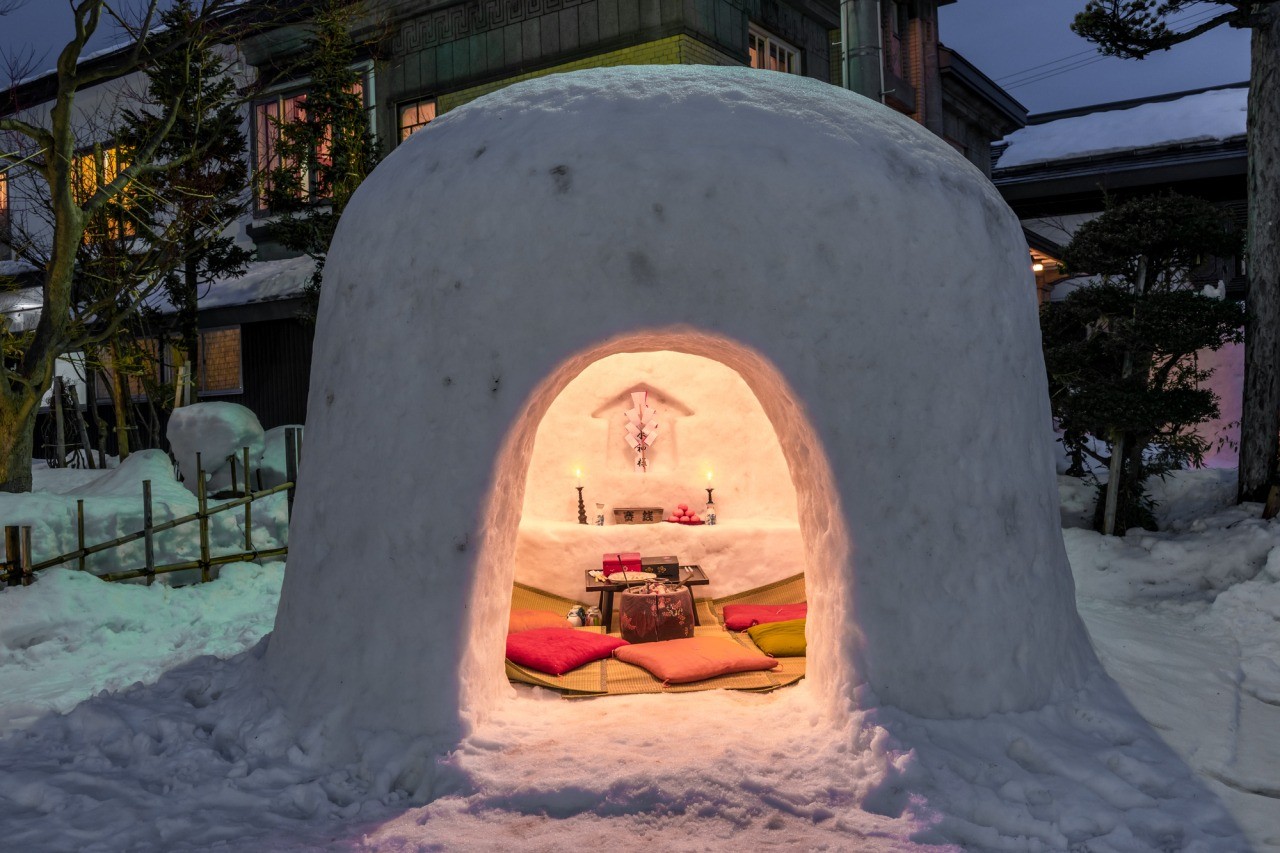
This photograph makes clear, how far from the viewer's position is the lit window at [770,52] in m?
12.6

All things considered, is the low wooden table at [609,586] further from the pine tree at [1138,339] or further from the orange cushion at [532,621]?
the pine tree at [1138,339]

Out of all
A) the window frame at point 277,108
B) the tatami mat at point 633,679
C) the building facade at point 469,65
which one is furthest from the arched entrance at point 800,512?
the window frame at point 277,108

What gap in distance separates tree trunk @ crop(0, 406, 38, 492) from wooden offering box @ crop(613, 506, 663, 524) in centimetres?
651

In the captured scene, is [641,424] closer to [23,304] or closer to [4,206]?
[23,304]

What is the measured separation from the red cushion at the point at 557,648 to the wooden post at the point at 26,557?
15.4ft

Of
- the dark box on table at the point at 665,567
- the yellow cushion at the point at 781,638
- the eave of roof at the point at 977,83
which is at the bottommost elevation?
the yellow cushion at the point at 781,638

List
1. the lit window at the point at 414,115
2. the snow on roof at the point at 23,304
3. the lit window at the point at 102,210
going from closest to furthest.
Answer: the lit window at the point at 102,210 → the lit window at the point at 414,115 → the snow on roof at the point at 23,304

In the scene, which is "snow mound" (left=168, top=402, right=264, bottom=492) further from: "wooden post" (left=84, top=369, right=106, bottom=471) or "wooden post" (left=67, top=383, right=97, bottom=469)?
"wooden post" (left=67, top=383, right=97, bottom=469)

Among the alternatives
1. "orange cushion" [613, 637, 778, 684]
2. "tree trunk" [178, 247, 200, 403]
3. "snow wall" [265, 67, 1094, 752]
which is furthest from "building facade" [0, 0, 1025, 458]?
"orange cushion" [613, 637, 778, 684]

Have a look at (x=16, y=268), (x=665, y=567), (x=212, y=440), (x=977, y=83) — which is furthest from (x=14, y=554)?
(x=977, y=83)

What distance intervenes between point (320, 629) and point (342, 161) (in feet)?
29.3

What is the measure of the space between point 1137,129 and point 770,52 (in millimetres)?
7793

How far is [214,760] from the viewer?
4.36 m

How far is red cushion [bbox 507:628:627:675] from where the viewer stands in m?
5.98
